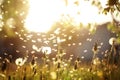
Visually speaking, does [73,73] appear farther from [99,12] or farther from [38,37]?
[38,37]

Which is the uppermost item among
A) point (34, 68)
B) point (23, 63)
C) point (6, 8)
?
point (6, 8)

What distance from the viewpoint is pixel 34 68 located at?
28.6ft

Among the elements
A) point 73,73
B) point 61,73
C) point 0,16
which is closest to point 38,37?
point 0,16

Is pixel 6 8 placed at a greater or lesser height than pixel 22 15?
lesser

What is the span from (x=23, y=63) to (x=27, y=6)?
5970 millimetres

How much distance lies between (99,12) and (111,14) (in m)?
0.67

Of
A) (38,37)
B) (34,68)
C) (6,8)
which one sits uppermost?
(38,37)

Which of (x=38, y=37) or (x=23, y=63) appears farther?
(x=38, y=37)

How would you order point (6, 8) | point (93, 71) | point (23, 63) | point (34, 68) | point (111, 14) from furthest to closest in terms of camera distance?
point (6, 8) < point (93, 71) < point (23, 63) < point (34, 68) < point (111, 14)

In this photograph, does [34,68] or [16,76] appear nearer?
[34,68]

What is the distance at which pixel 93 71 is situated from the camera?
34.4 ft

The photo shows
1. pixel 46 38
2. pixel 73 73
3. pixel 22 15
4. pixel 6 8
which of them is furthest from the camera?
pixel 22 15

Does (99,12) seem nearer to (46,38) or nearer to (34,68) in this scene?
(34,68)

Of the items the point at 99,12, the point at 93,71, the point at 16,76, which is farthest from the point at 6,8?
the point at 99,12
